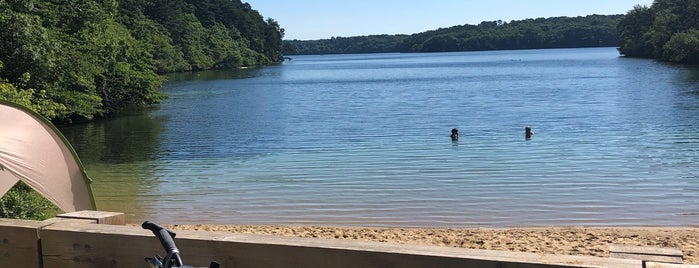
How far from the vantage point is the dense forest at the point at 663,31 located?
82125 mm

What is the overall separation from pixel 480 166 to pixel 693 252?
28.7ft

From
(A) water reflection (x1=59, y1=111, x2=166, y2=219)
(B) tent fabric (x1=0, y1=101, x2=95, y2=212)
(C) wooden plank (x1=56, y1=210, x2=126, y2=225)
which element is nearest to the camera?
(C) wooden plank (x1=56, y1=210, x2=126, y2=225)

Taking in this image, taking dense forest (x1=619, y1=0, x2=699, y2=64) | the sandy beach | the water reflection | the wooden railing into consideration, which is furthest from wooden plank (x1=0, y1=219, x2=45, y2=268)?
dense forest (x1=619, y1=0, x2=699, y2=64)

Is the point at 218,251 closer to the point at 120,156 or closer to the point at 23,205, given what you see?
the point at 23,205

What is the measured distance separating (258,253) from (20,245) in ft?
4.26

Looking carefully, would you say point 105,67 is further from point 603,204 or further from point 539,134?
point 603,204

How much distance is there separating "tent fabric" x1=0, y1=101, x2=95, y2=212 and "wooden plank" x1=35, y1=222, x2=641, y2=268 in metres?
2.10

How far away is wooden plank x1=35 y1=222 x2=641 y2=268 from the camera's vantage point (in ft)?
8.43

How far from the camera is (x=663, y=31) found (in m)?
96.6

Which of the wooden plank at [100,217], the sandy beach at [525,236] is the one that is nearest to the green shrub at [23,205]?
the sandy beach at [525,236]

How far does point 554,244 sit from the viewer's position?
9023mm

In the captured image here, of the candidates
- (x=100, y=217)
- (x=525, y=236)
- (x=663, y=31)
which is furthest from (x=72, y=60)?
(x=663, y=31)

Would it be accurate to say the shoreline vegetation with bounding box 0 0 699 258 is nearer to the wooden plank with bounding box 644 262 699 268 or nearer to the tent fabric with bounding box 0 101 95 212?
the tent fabric with bounding box 0 101 95 212

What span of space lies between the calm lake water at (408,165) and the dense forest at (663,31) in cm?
5088
